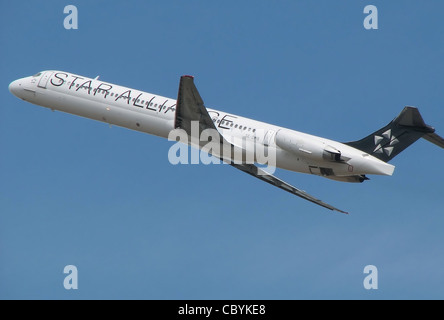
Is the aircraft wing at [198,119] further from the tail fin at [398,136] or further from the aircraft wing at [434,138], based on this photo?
the aircraft wing at [434,138]

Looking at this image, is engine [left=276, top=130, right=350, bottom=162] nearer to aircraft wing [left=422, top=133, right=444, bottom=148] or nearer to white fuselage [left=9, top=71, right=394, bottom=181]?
white fuselage [left=9, top=71, right=394, bottom=181]

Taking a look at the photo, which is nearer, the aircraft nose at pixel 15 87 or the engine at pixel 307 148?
the engine at pixel 307 148

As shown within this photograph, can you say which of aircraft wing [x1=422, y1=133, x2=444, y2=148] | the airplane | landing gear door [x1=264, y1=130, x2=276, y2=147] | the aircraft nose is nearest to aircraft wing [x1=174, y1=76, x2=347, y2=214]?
the airplane

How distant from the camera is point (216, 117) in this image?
1437 inches

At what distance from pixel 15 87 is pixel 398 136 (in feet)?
64.5

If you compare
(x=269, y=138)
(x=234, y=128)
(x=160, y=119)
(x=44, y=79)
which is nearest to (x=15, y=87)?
(x=44, y=79)

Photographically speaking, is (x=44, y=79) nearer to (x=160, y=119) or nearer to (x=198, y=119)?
(x=160, y=119)

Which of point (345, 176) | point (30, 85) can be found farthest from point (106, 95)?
point (345, 176)

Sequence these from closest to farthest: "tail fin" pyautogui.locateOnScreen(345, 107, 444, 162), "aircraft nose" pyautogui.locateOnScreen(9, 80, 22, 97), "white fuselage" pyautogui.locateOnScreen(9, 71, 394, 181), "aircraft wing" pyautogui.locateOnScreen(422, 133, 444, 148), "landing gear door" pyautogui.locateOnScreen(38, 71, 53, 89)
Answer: "white fuselage" pyautogui.locateOnScreen(9, 71, 394, 181) < "tail fin" pyautogui.locateOnScreen(345, 107, 444, 162) < "aircraft wing" pyautogui.locateOnScreen(422, 133, 444, 148) < "landing gear door" pyautogui.locateOnScreen(38, 71, 53, 89) < "aircraft nose" pyautogui.locateOnScreen(9, 80, 22, 97)

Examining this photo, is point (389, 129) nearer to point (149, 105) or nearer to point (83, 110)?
point (149, 105)

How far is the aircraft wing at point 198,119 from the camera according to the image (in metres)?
33.2

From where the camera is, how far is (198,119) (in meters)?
34.4

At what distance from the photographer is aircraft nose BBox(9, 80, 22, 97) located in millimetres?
41219

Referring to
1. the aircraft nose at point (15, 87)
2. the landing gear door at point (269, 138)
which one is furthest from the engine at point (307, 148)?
the aircraft nose at point (15, 87)
